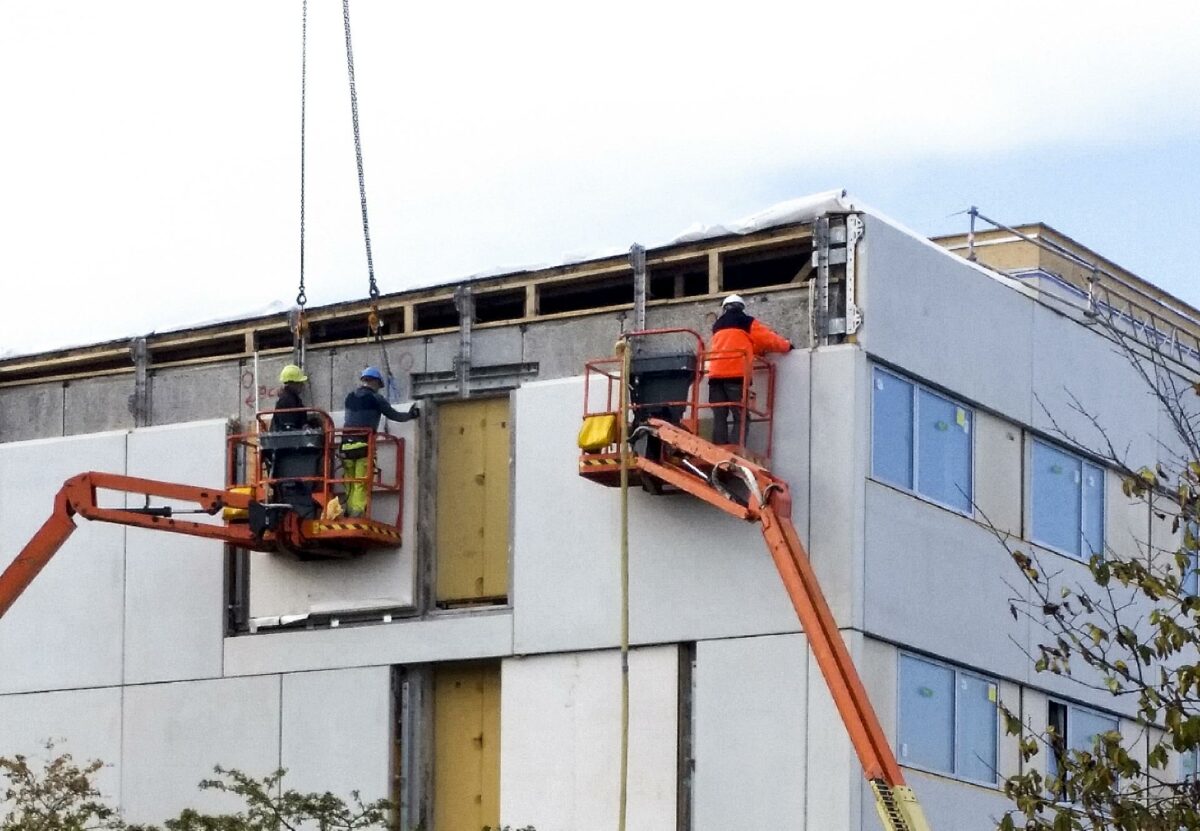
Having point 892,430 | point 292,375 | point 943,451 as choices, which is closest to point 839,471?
point 892,430

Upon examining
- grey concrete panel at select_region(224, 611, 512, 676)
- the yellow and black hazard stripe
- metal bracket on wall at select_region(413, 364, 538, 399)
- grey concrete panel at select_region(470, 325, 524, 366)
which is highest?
grey concrete panel at select_region(470, 325, 524, 366)

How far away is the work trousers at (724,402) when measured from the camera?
81.9ft

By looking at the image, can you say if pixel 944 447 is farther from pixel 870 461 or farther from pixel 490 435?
pixel 490 435

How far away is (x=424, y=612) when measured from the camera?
1105 inches

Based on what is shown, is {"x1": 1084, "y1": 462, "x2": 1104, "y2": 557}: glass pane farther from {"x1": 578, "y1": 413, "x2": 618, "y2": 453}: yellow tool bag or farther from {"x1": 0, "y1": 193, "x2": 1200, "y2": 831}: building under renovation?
{"x1": 578, "y1": 413, "x2": 618, "y2": 453}: yellow tool bag

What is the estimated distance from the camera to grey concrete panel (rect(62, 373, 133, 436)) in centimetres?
3141

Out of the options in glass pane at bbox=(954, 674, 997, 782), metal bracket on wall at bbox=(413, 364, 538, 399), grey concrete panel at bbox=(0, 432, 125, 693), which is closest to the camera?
glass pane at bbox=(954, 674, 997, 782)

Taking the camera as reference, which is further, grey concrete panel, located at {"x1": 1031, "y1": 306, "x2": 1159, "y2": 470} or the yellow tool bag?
grey concrete panel, located at {"x1": 1031, "y1": 306, "x2": 1159, "y2": 470}

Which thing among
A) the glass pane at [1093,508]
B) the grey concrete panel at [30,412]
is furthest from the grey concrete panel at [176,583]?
the glass pane at [1093,508]

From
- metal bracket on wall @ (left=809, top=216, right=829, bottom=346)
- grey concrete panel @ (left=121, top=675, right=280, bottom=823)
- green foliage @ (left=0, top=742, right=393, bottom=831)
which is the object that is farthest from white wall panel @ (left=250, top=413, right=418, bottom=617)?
metal bracket on wall @ (left=809, top=216, right=829, bottom=346)

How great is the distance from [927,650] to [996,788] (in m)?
2.37

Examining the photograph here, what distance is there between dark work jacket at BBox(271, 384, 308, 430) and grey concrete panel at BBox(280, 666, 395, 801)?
321 centimetres

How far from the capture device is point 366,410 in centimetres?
2780

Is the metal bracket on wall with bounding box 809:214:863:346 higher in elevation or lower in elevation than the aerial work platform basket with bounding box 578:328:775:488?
higher
